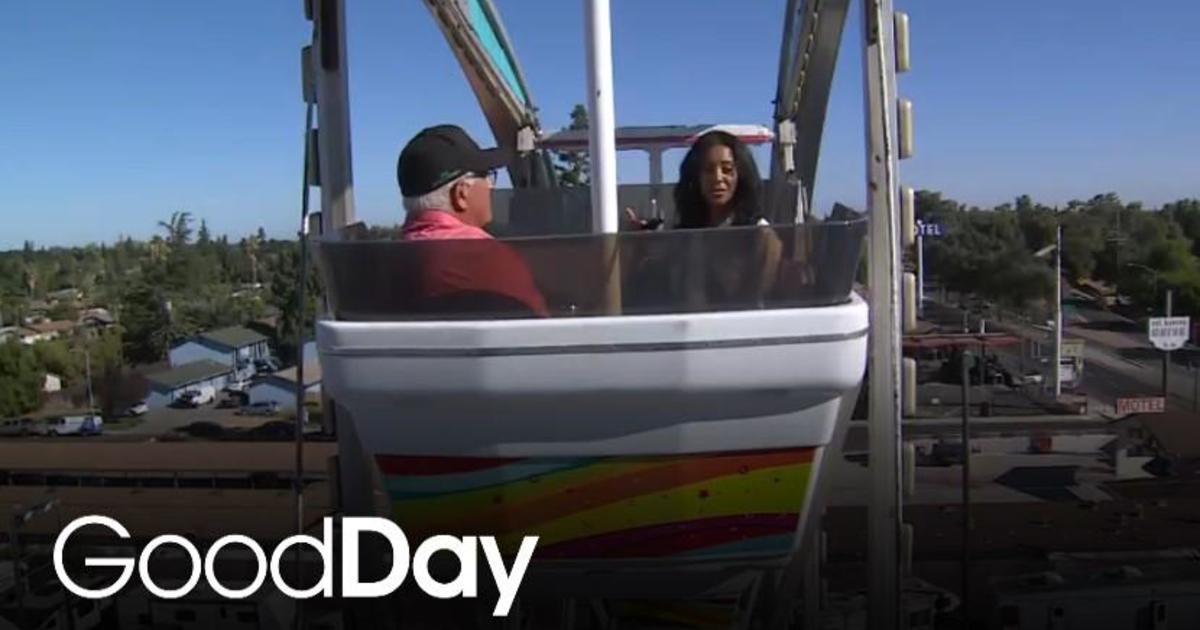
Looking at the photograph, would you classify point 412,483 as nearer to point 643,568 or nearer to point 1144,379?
point 643,568

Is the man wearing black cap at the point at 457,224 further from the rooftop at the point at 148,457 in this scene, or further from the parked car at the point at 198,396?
the parked car at the point at 198,396

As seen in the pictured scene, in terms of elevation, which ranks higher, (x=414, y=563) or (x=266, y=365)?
(x=414, y=563)

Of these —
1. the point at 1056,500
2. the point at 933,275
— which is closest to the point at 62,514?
the point at 1056,500

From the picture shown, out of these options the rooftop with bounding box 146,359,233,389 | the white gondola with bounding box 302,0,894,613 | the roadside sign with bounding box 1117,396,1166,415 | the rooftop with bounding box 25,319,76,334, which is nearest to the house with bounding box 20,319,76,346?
the rooftop with bounding box 25,319,76,334

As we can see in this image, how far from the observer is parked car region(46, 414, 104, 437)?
31522 mm

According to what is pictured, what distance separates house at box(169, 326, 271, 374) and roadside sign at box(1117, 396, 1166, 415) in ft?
124

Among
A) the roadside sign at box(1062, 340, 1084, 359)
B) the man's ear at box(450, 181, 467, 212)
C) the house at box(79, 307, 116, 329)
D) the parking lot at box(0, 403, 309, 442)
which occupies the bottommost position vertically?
the parking lot at box(0, 403, 309, 442)

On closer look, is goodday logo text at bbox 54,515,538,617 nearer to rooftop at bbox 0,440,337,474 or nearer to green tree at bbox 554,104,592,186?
green tree at bbox 554,104,592,186

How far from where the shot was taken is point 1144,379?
31359mm

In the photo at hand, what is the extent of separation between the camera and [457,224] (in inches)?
74.9

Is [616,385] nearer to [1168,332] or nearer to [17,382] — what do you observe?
[1168,332]

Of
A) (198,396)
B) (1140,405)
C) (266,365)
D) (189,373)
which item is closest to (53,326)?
(266,365)

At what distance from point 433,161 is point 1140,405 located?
88.6 ft

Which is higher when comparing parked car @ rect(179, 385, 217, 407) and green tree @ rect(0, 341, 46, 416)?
green tree @ rect(0, 341, 46, 416)
